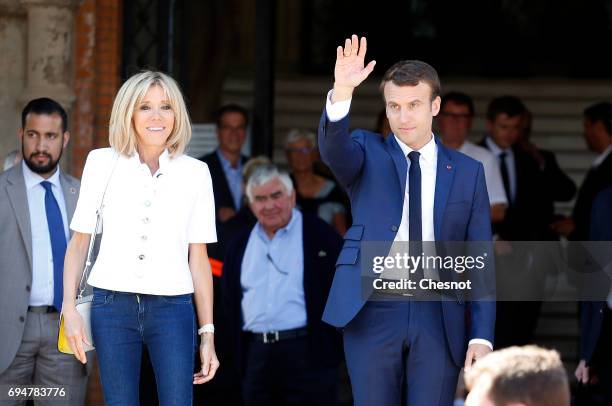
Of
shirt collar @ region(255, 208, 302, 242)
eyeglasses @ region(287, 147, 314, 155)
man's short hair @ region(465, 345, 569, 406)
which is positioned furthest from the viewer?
eyeglasses @ region(287, 147, 314, 155)

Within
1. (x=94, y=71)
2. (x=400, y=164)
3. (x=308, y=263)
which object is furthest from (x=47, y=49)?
(x=400, y=164)

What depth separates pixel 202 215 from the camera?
5.92 m

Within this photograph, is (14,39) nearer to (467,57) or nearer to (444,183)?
(444,183)

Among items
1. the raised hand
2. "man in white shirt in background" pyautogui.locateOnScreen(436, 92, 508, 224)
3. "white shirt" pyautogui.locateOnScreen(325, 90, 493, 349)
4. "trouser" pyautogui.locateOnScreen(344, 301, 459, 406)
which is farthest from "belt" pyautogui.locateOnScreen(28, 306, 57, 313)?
"man in white shirt in background" pyautogui.locateOnScreen(436, 92, 508, 224)

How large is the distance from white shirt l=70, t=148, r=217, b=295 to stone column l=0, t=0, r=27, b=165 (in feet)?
10.0

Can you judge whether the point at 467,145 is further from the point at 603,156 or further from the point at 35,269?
the point at 35,269

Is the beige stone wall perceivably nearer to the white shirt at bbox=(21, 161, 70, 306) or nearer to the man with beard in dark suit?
the white shirt at bbox=(21, 161, 70, 306)

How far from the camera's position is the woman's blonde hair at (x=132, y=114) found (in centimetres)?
580

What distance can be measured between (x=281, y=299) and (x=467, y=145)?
2076 millimetres

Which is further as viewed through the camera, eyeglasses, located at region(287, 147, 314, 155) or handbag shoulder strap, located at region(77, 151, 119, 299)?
eyeglasses, located at region(287, 147, 314, 155)

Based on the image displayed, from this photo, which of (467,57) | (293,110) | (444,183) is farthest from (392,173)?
(467,57)

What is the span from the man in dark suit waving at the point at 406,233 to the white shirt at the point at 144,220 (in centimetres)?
62

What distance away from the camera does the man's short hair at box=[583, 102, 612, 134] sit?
9.76 metres

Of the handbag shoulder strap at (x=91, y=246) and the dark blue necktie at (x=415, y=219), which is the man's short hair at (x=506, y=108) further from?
the handbag shoulder strap at (x=91, y=246)
